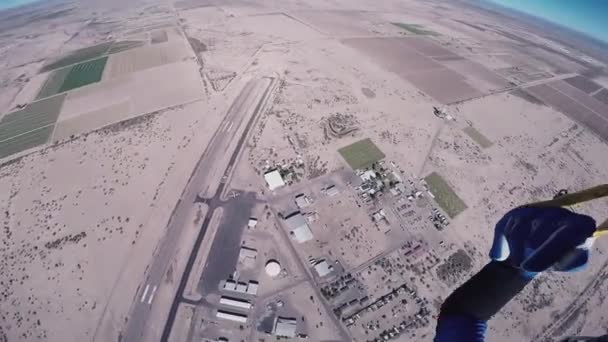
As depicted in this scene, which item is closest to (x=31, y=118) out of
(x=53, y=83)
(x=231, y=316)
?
(x=53, y=83)

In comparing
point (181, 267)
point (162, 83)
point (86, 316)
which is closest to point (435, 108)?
point (181, 267)

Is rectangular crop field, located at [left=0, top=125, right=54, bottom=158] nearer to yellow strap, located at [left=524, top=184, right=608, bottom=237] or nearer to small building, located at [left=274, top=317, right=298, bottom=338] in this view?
small building, located at [left=274, top=317, right=298, bottom=338]

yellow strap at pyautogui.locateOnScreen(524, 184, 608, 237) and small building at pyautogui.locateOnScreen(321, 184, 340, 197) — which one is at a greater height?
yellow strap at pyautogui.locateOnScreen(524, 184, 608, 237)

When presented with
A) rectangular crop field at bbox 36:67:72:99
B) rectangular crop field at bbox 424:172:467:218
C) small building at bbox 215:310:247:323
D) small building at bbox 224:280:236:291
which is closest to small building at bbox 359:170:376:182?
rectangular crop field at bbox 424:172:467:218

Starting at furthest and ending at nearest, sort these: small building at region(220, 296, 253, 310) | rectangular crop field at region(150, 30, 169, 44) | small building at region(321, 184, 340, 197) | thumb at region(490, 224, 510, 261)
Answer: rectangular crop field at region(150, 30, 169, 44)
small building at region(321, 184, 340, 197)
small building at region(220, 296, 253, 310)
thumb at region(490, 224, 510, 261)

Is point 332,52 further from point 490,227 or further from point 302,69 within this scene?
point 490,227
